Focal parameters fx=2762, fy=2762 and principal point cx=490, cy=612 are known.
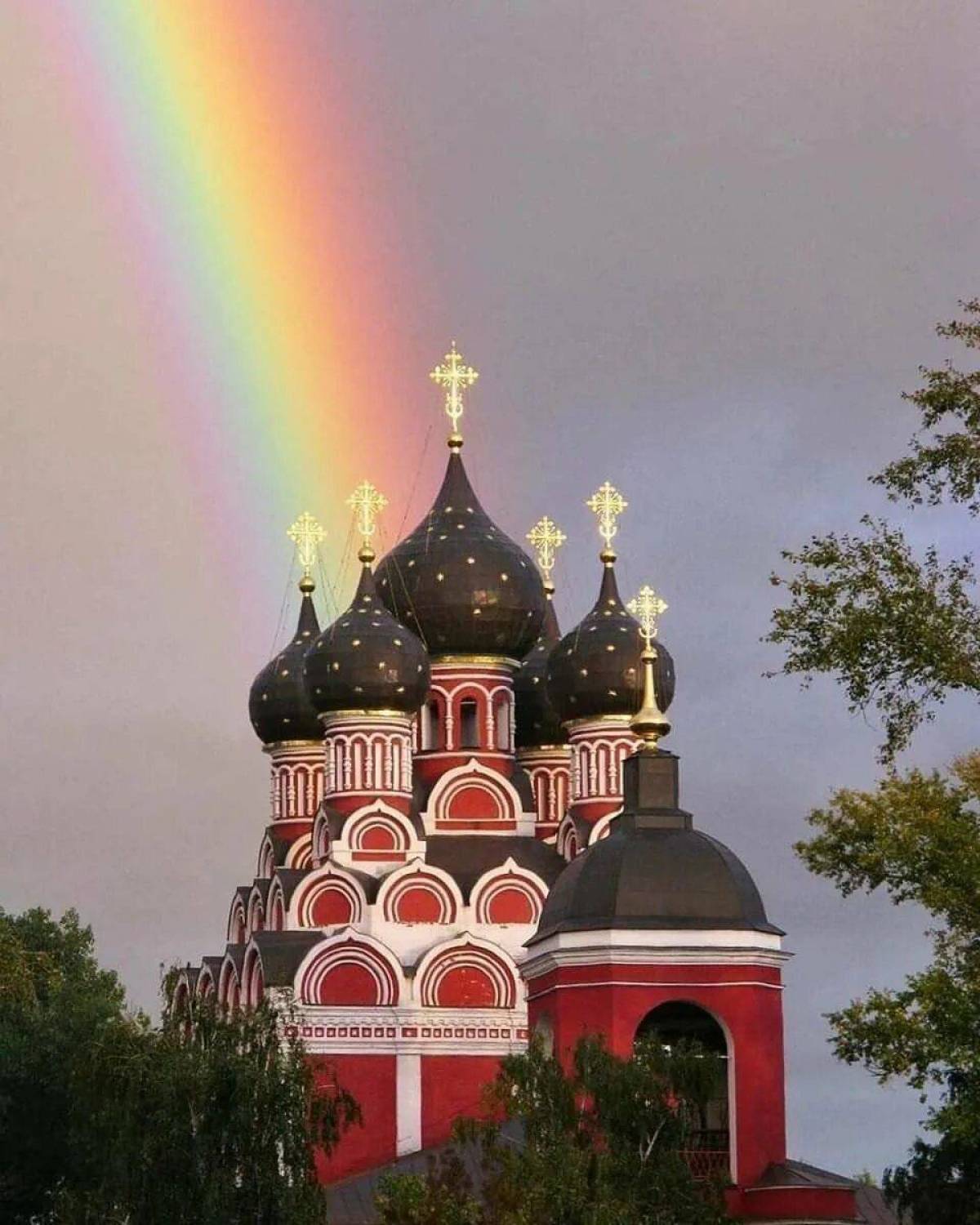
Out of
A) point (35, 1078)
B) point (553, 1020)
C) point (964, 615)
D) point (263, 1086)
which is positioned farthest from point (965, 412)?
point (35, 1078)

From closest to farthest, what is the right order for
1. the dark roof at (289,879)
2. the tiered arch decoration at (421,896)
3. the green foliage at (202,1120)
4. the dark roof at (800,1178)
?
the green foliage at (202,1120)
the dark roof at (800,1178)
the tiered arch decoration at (421,896)
the dark roof at (289,879)

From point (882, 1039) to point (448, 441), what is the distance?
95.7 feet

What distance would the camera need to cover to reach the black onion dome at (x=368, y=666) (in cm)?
4278

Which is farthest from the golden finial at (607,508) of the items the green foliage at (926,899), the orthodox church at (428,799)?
the green foliage at (926,899)

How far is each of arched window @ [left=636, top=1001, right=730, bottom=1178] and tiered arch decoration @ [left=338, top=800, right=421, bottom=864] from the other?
13.8 metres

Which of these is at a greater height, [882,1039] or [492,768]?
[492,768]

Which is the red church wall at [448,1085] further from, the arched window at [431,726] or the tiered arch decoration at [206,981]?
the arched window at [431,726]

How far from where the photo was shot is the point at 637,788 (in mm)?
30719

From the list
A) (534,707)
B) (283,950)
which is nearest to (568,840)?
(534,707)

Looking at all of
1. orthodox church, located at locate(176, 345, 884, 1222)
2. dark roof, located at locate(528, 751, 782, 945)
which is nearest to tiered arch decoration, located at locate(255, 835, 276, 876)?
orthodox church, located at locate(176, 345, 884, 1222)

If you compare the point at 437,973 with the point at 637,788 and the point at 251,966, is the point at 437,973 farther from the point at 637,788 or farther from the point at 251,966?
the point at 637,788

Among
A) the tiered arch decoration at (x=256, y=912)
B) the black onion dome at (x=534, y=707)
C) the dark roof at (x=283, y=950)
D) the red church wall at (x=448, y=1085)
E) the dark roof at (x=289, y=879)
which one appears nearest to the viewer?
the red church wall at (x=448, y=1085)

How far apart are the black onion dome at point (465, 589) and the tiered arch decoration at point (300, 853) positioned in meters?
4.51

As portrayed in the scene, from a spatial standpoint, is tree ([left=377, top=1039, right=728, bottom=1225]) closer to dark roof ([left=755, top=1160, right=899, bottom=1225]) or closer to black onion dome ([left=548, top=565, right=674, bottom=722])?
dark roof ([left=755, top=1160, right=899, bottom=1225])
